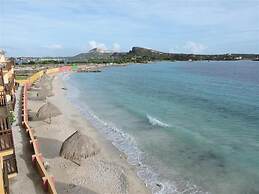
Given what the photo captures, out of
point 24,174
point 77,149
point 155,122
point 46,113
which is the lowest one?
point 155,122

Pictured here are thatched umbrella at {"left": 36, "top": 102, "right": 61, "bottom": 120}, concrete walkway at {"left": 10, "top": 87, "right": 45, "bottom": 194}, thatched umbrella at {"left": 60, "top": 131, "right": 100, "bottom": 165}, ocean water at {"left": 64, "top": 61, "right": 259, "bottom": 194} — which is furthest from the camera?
thatched umbrella at {"left": 36, "top": 102, "right": 61, "bottom": 120}

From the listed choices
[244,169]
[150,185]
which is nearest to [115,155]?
[150,185]

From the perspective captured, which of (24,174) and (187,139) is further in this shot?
(187,139)

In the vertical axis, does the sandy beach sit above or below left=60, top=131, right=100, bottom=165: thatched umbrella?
below

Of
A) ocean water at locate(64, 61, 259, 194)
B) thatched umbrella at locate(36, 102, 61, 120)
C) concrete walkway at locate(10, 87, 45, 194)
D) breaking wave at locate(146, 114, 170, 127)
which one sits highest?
thatched umbrella at locate(36, 102, 61, 120)

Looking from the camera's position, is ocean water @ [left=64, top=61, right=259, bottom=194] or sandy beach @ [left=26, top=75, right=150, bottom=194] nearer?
sandy beach @ [left=26, top=75, right=150, bottom=194]

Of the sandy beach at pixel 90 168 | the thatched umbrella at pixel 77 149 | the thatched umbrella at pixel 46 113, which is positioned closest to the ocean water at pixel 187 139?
the sandy beach at pixel 90 168

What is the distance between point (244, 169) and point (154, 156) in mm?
5928

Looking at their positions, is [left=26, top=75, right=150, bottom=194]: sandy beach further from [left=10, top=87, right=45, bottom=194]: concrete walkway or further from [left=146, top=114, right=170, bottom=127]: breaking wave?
[left=146, top=114, right=170, bottom=127]: breaking wave

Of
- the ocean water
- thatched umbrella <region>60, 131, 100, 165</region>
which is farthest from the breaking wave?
thatched umbrella <region>60, 131, 100, 165</region>

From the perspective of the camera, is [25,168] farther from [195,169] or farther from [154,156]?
[195,169]

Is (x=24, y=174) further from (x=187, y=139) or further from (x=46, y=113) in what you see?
(x=187, y=139)

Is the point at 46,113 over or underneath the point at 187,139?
over

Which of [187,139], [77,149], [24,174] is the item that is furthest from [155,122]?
[24,174]
